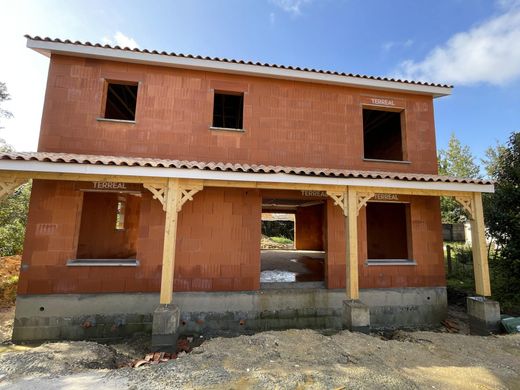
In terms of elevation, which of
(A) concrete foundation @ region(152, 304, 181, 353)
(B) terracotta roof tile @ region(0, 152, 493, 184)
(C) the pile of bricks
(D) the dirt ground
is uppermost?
(B) terracotta roof tile @ region(0, 152, 493, 184)

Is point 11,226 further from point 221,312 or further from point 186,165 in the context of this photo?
point 186,165

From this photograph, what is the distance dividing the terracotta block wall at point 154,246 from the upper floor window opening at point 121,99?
3.41 m

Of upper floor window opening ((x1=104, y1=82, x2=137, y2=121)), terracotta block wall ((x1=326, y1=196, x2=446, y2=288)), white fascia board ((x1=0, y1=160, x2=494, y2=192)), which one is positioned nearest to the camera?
white fascia board ((x1=0, y1=160, x2=494, y2=192))

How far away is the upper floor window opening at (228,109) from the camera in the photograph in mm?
8672

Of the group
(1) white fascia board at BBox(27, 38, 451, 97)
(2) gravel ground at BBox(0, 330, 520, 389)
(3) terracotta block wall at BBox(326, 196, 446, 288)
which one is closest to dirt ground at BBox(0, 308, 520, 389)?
(2) gravel ground at BBox(0, 330, 520, 389)

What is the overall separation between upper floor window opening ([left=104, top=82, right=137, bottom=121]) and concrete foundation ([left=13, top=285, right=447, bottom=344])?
5.82m

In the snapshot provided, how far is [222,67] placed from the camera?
25.3ft

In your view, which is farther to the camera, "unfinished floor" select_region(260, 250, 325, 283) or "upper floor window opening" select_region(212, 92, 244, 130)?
"upper floor window opening" select_region(212, 92, 244, 130)

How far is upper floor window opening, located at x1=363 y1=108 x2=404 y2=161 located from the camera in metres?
9.77

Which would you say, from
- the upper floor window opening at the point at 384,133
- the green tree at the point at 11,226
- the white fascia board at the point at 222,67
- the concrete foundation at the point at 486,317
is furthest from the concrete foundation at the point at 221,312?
the green tree at the point at 11,226

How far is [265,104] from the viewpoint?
8094 millimetres

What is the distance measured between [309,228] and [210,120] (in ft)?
35.5

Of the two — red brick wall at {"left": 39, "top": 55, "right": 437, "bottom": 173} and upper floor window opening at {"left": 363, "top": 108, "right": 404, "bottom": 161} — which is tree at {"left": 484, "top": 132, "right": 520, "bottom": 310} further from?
upper floor window opening at {"left": 363, "top": 108, "right": 404, "bottom": 161}

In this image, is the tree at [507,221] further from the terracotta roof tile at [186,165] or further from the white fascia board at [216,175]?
the terracotta roof tile at [186,165]
